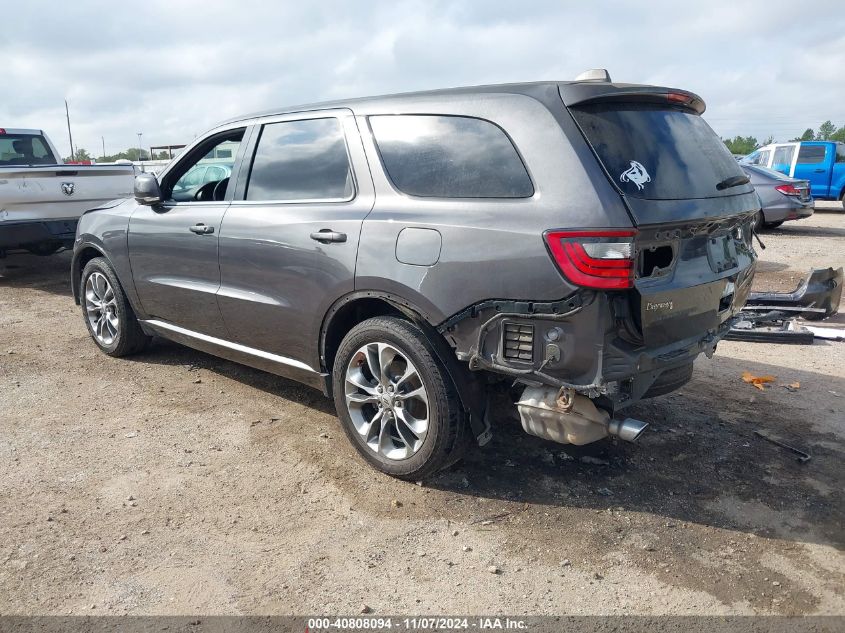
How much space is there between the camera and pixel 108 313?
5.57m

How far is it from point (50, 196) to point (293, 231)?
6.20 m

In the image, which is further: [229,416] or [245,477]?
[229,416]

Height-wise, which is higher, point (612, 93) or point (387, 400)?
point (612, 93)

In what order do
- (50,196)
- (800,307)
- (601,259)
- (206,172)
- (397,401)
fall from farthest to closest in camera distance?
1. (50,196)
2. (800,307)
3. (206,172)
4. (397,401)
5. (601,259)

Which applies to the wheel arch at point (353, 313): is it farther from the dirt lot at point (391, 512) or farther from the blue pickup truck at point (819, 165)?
the blue pickup truck at point (819, 165)

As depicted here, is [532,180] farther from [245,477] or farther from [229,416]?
[229,416]

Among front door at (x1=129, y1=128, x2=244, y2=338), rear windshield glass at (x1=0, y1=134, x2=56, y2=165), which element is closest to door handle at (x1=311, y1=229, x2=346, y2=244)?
front door at (x1=129, y1=128, x2=244, y2=338)

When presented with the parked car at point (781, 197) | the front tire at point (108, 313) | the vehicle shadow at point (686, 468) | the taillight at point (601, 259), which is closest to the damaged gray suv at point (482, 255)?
the taillight at point (601, 259)

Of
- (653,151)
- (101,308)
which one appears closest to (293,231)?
(653,151)

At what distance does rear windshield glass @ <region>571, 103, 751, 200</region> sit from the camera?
2.95 metres

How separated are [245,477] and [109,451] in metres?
0.91

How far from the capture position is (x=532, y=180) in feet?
9.77

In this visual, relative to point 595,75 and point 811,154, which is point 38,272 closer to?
point 595,75

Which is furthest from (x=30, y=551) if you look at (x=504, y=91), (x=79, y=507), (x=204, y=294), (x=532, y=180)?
(x=504, y=91)
